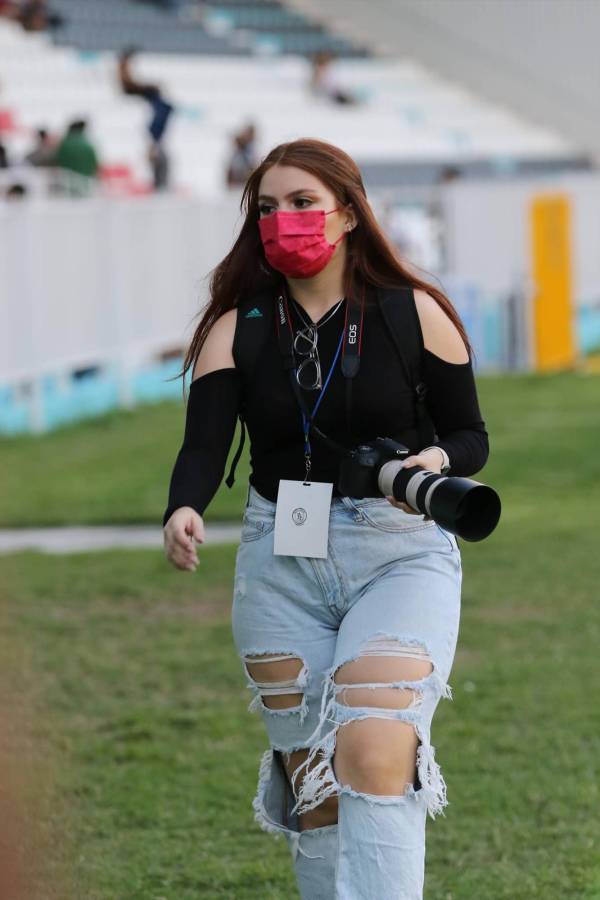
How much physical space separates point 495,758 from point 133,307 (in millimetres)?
11121

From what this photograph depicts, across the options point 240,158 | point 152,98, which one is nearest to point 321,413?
point 240,158

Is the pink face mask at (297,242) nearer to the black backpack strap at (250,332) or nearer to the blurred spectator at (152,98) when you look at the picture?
the black backpack strap at (250,332)

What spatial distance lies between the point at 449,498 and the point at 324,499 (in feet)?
1.25

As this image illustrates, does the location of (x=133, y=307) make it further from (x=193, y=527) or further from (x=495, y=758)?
(x=193, y=527)

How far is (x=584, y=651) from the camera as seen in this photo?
677 cm

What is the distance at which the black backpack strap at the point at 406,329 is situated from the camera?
11.4 feet

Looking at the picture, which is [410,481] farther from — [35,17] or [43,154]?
[35,17]

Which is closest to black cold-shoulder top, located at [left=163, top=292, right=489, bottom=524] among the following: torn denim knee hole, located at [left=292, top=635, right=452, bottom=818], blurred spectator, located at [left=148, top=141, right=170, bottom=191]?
torn denim knee hole, located at [left=292, top=635, right=452, bottom=818]

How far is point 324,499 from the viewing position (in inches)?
135

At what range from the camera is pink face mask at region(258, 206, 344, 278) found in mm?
3459

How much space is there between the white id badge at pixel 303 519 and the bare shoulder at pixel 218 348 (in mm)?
298

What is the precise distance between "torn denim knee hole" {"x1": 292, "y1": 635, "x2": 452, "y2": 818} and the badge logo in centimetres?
29

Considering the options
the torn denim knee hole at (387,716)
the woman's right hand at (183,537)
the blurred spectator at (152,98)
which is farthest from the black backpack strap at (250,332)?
the blurred spectator at (152,98)

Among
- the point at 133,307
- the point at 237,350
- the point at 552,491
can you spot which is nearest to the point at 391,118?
the point at 133,307
